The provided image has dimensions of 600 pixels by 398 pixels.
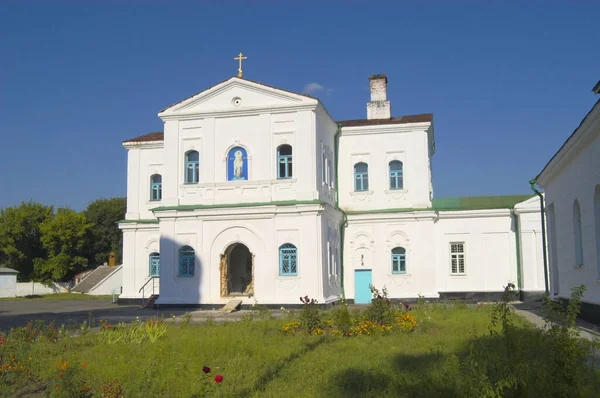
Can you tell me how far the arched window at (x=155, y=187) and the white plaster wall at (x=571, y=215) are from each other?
62.3 ft

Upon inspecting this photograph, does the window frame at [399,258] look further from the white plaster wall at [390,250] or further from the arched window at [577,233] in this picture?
the arched window at [577,233]

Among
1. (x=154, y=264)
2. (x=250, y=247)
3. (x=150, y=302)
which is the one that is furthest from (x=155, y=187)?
(x=250, y=247)

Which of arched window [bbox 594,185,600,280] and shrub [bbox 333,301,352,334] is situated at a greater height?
arched window [bbox 594,185,600,280]

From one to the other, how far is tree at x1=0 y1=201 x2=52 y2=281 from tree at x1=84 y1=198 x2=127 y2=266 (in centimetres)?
643

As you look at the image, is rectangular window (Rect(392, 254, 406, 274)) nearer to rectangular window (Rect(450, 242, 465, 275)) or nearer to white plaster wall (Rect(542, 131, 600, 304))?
rectangular window (Rect(450, 242, 465, 275))

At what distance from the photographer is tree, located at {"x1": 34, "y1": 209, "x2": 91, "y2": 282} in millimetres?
50125

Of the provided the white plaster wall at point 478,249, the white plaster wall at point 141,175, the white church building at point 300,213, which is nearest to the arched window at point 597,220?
the white church building at point 300,213

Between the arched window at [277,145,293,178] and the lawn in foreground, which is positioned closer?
the lawn in foreground

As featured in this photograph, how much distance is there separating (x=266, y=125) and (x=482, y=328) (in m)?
14.5

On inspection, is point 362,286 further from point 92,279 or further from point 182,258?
point 92,279

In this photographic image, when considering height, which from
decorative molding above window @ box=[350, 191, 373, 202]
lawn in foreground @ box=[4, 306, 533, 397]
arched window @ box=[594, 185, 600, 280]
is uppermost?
decorative molding above window @ box=[350, 191, 373, 202]

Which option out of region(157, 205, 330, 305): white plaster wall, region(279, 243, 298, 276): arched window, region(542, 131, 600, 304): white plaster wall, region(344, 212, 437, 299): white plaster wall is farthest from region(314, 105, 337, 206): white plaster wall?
region(542, 131, 600, 304): white plaster wall

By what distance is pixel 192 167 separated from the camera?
87.5ft

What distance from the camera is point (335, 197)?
29406 millimetres
